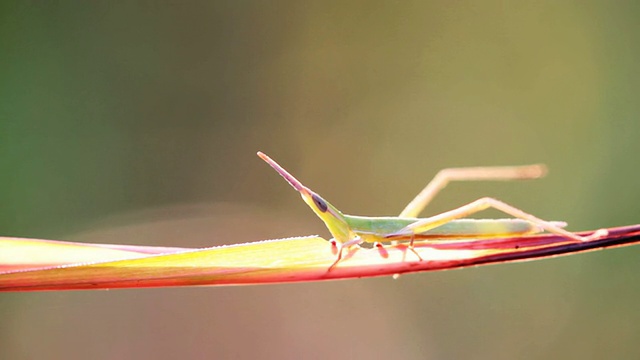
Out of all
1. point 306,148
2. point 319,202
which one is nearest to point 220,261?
point 319,202

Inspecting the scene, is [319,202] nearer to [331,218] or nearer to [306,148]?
[331,218]

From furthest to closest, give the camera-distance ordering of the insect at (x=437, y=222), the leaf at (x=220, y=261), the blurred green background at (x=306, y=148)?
1. the blurred green background at (x=306, y=148)
2. the insect at (x=437, y=222)
3. the leaf at (x=220, y=261)

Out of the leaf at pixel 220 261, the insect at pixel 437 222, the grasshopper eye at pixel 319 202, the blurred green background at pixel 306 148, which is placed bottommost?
the leaf at pixel 220 261

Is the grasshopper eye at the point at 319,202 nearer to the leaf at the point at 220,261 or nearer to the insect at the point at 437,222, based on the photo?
the insect at the point at 437,222

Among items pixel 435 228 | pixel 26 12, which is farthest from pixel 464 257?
pixel 26 12

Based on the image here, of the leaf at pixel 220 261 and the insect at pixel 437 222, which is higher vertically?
the insect at pixel 437 222

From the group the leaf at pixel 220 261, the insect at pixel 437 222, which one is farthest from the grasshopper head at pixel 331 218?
the leaf at pixel 220 261

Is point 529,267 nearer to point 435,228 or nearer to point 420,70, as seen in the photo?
point 420,70
